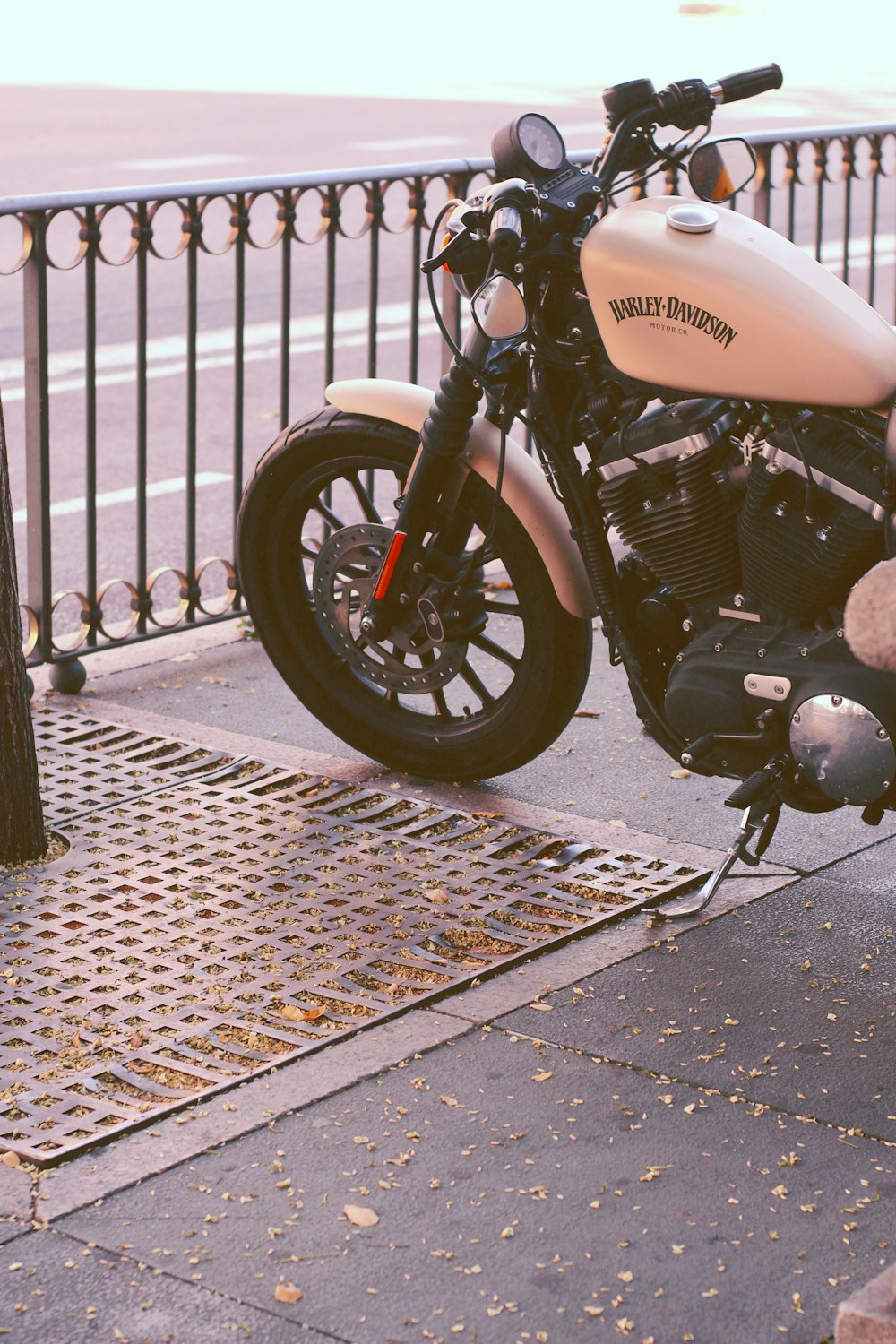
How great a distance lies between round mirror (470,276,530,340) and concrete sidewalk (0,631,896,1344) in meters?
1.21

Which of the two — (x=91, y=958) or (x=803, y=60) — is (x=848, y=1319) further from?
(x=803, y=60)

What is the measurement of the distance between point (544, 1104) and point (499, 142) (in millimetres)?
1887

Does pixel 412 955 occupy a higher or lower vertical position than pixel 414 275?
lower

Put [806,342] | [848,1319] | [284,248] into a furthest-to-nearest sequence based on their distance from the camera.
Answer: [284,248]
[806,342]
[848,1319]

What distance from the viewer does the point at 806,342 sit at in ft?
11.6

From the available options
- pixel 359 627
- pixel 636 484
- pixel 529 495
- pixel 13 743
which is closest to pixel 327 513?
pixel 359 627

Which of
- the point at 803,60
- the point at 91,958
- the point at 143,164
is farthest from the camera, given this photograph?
the point at 803,60

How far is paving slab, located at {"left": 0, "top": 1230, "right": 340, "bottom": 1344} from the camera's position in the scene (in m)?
2.69

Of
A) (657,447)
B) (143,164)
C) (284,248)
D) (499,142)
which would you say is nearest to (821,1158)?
(657,447)

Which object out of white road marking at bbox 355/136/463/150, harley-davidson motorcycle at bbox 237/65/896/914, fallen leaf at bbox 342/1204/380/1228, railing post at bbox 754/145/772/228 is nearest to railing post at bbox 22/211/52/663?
harley-davidson motorcycle at bbox 237/65/896/914

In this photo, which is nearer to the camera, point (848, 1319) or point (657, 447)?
A: point (848, 1319)

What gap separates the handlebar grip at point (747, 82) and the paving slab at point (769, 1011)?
163 centimetres

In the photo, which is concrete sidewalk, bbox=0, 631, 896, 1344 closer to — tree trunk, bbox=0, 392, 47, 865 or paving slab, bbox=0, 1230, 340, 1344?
paving slab, bbox=0, 1230, 340, 1344

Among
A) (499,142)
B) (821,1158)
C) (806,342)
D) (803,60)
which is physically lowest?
(821,1158)
